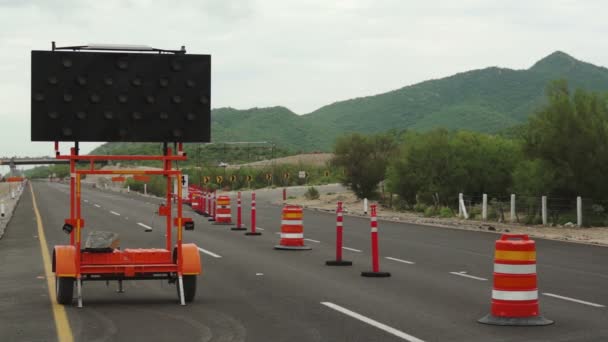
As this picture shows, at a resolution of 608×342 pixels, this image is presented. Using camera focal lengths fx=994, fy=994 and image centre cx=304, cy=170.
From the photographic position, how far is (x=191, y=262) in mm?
13453

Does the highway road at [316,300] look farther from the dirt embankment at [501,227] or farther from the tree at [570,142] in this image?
the tree at [570,142]

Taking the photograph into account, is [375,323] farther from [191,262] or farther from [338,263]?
[338,263]

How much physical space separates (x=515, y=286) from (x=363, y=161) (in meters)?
44.5

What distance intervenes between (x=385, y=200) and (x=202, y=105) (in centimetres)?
4005

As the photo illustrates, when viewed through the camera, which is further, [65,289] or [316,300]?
[316,300]

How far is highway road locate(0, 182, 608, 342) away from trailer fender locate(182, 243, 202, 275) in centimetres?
45

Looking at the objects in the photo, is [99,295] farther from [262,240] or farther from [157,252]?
[262,240]

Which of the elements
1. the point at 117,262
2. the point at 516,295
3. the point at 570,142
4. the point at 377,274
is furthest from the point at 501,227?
the point at 516,295

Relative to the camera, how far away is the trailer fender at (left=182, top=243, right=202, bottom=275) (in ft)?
43.9

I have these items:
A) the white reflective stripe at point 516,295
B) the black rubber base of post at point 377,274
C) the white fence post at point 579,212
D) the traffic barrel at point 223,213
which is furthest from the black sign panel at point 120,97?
the traffic barrel at point 223,213

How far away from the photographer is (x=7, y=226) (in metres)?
36.6

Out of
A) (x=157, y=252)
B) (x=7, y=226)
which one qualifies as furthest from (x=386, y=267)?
(x=7, y=226)

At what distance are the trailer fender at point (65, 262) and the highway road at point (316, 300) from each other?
1.52 ft

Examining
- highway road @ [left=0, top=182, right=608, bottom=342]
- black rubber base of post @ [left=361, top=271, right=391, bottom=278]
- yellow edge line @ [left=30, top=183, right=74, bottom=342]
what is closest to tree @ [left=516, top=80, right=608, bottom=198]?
highway road @ [left=0, top=182, right=608, bottom=342]
